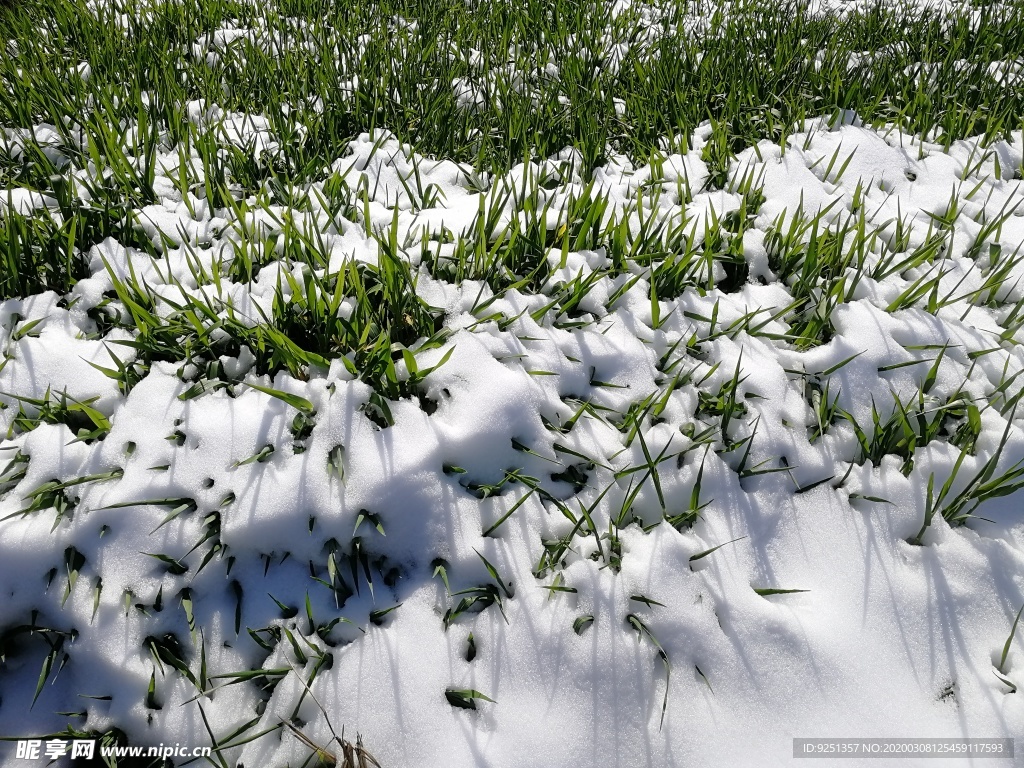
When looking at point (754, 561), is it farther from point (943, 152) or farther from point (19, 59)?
point (19, 59)

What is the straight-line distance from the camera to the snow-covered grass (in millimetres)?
1177

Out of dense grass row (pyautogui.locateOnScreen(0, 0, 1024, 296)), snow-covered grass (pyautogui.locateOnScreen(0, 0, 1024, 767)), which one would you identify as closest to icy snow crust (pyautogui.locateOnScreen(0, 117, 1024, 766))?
snow-covered grass (pyautogui.locateOnScreen(0, 0, 1024, 767))

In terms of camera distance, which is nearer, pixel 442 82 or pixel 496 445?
pixel 496 445

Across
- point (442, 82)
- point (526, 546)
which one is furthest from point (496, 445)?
point (442, 82)

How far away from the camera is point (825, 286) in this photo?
181cm

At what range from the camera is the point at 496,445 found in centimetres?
140

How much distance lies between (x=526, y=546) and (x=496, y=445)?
0.81 ft

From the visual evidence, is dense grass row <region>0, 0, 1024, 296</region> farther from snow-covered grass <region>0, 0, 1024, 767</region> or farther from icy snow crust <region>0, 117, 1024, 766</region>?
icy snow crust <region>0, 117, 1024, 766</region>

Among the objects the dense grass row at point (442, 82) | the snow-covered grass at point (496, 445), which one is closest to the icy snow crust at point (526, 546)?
the snow-covered grass at point (496, 445)

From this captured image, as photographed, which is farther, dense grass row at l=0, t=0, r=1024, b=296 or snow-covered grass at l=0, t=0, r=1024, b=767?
dense grass row at l=0, t=0, r=1024, b=296

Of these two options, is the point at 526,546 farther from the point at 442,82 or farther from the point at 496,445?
the point at 442,82

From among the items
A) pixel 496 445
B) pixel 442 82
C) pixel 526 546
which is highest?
pixel 442 82

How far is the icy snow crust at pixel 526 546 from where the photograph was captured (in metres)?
1.16

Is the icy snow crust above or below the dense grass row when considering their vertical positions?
below
